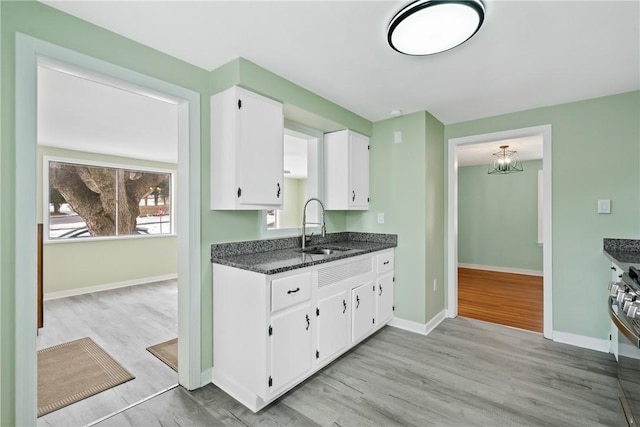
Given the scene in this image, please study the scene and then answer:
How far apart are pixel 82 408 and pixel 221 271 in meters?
1.20

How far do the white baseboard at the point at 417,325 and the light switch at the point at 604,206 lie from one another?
1.84 m

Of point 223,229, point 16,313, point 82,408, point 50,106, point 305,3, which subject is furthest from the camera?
point 50,106

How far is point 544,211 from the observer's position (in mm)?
3008

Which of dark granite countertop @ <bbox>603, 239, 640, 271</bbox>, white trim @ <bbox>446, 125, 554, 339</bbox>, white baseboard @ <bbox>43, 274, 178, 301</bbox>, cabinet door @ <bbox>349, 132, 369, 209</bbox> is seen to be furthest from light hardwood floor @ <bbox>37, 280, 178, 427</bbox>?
dark granite countertop @ <bbox>603, 239, 640, 271</bbox>

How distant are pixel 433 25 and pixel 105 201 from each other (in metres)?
5.59

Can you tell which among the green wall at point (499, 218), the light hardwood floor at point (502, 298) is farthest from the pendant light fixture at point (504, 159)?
the light hardwood floor at point (502, 298)

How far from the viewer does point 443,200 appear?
141 inches

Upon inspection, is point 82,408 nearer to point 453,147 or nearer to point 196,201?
point 196,201

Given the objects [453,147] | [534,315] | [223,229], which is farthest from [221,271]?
[534,315]

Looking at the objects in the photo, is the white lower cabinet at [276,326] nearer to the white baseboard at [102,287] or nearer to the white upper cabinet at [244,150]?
the white upper cabinet at [244,150]

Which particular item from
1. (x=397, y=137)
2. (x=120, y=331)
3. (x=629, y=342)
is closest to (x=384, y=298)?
(x=397, y=137)

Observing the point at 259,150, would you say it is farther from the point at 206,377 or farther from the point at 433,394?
the point at 433,394

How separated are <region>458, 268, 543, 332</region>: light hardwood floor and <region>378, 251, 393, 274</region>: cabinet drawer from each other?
1.30m

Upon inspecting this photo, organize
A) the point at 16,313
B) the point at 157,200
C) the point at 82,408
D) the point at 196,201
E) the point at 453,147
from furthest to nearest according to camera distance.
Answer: the point at 157,200 → the point at 453,147 → the point at 196,201 → the point at 82,408 → the point at 16,313
